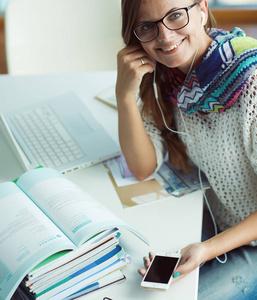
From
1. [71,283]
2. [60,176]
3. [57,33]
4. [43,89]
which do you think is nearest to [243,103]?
[60,176]

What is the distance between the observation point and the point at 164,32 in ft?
3.62

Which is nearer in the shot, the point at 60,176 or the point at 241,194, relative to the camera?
the point at 60,176

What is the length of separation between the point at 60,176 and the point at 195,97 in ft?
1.35

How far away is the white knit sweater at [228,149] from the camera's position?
111 cm

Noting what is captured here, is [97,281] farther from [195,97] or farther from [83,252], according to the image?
[195,97]

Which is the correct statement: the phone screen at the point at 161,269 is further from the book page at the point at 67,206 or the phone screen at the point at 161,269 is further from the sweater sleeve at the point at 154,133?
the sweater sleeve at the point at 154,133

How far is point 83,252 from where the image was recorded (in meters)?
0.85

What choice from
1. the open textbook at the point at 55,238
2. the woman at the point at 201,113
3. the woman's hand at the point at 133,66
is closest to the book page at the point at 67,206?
the open textbook at the point at 55,238

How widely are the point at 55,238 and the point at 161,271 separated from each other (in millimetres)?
223

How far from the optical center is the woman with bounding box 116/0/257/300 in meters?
1.09

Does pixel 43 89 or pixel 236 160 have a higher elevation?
pixel 43 89

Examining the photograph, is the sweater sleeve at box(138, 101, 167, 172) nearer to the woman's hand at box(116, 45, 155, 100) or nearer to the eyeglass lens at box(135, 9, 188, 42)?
the woman's hand at box(116, 45, 155, 100)

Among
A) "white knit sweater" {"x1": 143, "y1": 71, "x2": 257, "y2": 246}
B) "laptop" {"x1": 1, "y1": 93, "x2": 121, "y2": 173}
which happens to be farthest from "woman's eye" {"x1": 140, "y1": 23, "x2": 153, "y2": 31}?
"laptop" {"x1": 1, "y1": 93, "x2": 121, "y2": 173}

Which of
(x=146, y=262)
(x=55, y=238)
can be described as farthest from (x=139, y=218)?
(x=55, y=238)
